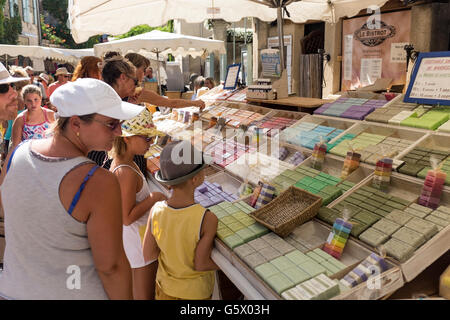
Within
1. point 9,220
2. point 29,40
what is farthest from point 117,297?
point 29,40

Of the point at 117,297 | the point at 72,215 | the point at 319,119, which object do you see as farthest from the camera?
the point at 319,119

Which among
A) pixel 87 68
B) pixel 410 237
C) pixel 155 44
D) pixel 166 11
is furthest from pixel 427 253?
pixel 155 44

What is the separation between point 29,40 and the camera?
30438 mm

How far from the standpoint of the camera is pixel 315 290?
1.68 metres

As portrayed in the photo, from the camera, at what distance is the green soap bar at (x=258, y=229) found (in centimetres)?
225

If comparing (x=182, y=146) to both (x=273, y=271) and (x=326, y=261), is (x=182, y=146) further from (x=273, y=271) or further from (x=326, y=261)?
(x=326, y=261)

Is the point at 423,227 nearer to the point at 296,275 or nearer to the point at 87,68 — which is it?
the point at 296,275

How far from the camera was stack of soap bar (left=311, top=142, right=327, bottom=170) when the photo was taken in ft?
10.2

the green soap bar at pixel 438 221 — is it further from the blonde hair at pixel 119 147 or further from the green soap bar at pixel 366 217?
the blonde hair at pixel 119 147

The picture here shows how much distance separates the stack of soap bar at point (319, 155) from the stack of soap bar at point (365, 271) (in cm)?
135

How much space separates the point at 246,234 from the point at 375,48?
7.99 meters

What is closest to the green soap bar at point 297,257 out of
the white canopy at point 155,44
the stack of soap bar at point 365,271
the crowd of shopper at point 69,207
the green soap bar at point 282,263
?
the green soap bar at point 282,263

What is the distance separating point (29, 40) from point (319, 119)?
109ft

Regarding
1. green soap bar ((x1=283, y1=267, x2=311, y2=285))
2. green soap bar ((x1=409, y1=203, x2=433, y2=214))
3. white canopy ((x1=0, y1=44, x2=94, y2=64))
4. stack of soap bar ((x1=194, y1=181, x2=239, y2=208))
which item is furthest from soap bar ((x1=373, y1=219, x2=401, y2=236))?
white canopy ((x1=0, y1=44, x2=94, y2=64))
